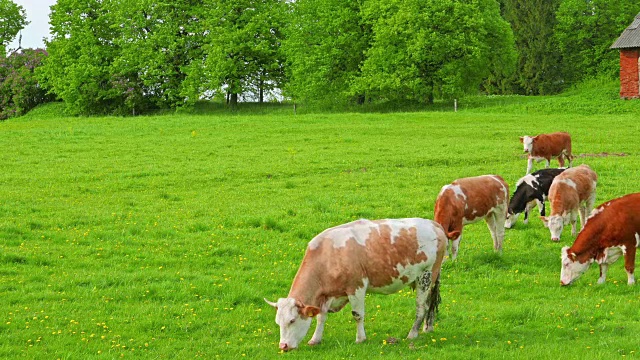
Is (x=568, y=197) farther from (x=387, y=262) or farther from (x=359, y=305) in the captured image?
(x=359, y=305)

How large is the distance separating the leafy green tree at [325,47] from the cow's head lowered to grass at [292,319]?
1856 inches

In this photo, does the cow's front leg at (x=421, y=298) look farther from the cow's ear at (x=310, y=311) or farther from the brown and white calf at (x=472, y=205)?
the brown and white calf at (x=472, y=205)

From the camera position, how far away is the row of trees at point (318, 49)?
53.1 metres

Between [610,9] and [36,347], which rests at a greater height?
[610,9]

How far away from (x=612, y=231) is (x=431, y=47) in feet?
135

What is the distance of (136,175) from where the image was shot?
2591 centimetres

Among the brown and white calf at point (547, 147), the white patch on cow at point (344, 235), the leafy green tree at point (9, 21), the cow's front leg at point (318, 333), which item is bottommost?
the cow's front leg at point (318, 333)

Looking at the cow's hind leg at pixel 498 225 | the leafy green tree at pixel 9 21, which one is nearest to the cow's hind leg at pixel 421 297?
the cow's hind leg at pixel 498 225

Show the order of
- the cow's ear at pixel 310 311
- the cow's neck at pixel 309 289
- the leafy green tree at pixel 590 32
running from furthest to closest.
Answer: the leafy green tree at pixel 590 32
the cow's neck at pixel 309 289
the cow's ear at pixel 310 311

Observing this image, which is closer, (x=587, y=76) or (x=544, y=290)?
(x=544, y=290)

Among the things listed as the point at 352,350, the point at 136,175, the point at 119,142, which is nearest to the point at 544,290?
the point at 352,350

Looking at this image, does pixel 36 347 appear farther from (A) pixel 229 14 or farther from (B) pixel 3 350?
(A) pixel 229 14

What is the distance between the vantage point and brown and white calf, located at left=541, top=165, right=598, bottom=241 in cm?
1608

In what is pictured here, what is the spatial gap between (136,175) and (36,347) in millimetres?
16295
